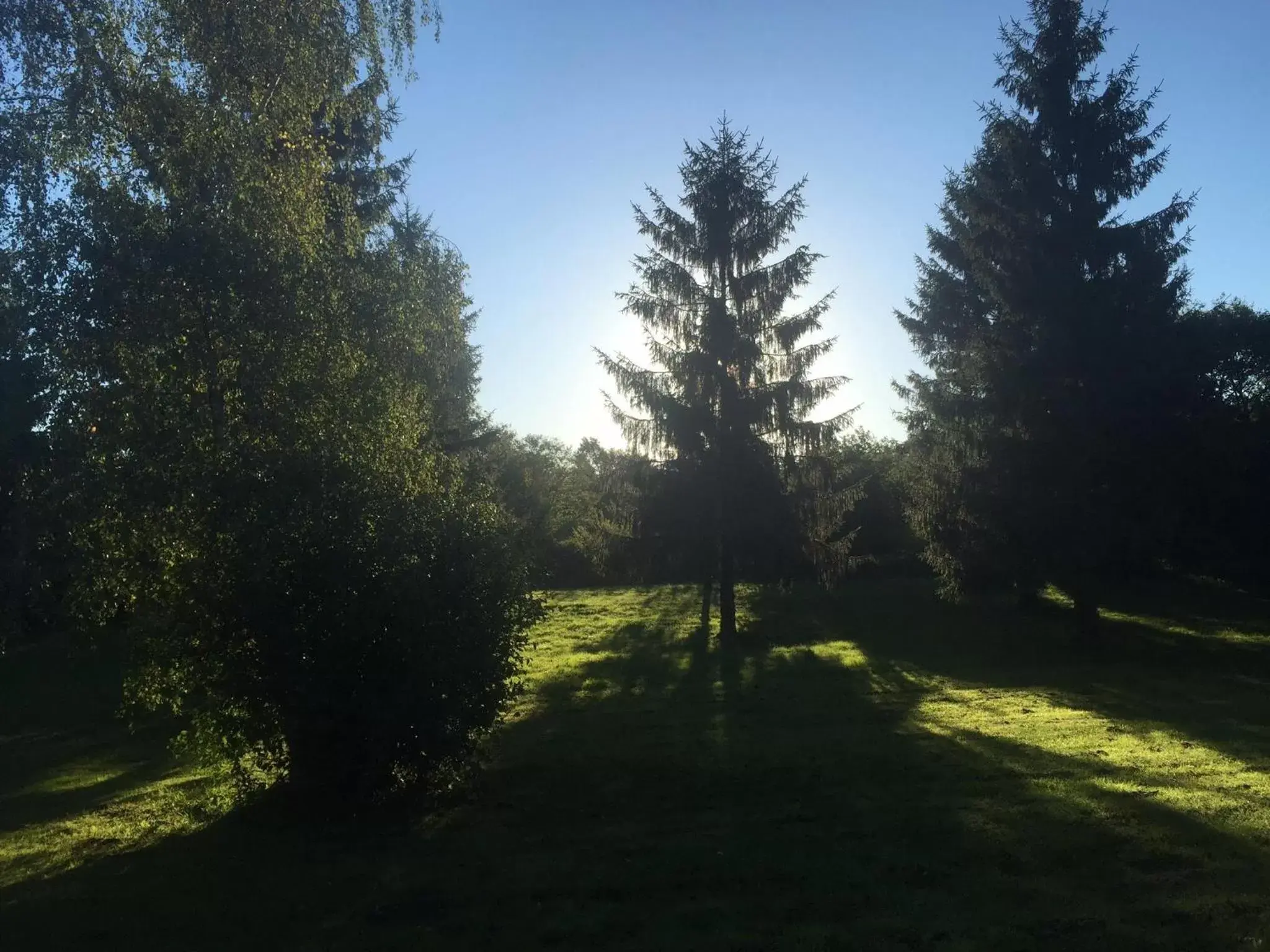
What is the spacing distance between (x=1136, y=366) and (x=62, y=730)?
24274 millimetres

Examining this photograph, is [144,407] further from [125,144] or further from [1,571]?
[125,144]

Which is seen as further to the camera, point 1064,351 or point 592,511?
point 592,511

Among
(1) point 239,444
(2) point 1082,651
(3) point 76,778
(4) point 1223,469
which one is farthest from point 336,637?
(4) point 1223,469

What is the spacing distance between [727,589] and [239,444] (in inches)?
704

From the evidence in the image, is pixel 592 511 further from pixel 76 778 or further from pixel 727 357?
pixel 76 778

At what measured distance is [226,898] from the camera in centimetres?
870

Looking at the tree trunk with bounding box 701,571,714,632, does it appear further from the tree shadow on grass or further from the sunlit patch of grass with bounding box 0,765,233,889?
the sunlit patch of grass with bounding box 0,765,233,889

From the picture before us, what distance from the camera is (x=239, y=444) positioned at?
10992 mm

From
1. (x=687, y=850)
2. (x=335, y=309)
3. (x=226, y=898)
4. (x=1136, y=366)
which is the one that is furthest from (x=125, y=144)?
(x=1136, y=366)

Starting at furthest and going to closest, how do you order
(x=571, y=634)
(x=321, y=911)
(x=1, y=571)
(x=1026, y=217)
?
(x=571, y=634), (x=1026, y=217), (x=1, y=571), (x=321, y=911)

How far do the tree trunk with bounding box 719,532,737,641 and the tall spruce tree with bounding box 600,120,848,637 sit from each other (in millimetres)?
40

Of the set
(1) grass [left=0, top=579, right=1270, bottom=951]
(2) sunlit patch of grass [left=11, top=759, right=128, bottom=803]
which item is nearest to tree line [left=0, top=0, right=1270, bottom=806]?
(1) grass [left=0, top=579, right=1270, bottom=951]

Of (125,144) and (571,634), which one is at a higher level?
(125,144)

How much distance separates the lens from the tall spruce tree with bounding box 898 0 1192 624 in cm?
2242
